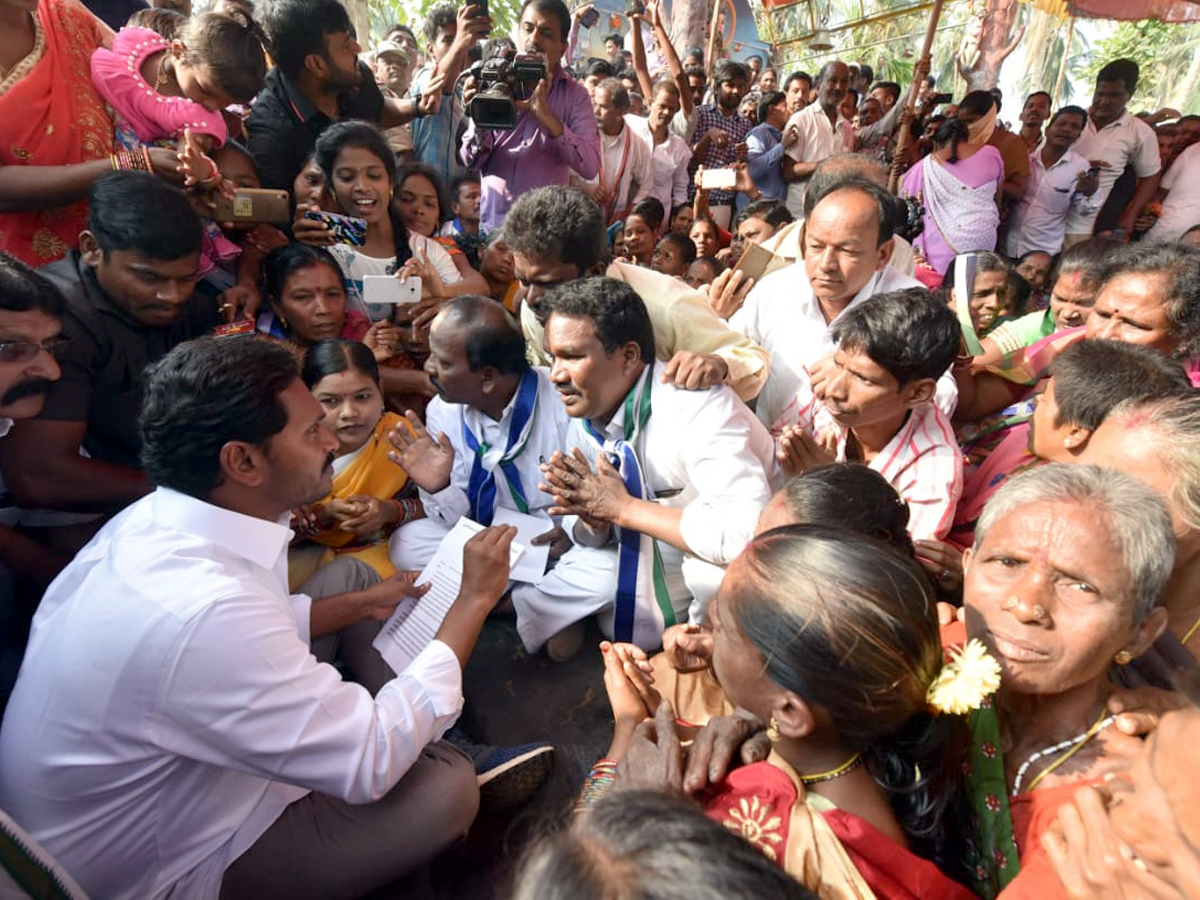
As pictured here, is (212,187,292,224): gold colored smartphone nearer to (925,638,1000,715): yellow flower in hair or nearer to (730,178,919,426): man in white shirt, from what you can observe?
(730,178,919,426): man in white shirt

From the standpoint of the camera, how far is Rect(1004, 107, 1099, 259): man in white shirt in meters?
5.88

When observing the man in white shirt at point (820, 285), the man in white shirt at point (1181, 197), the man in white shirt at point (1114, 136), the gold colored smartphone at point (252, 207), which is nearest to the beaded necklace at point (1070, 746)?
the man in white shirt at point (820, 285)

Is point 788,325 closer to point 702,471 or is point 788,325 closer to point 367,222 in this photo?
point 702,471

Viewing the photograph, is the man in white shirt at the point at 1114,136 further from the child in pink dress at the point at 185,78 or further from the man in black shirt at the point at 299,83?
the child in pink dress at the point at 185,78

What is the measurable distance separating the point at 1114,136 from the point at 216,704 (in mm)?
8117

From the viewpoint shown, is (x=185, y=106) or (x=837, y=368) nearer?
(x=837, y=368)

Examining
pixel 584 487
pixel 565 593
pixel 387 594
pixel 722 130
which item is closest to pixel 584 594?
pixel 565 593

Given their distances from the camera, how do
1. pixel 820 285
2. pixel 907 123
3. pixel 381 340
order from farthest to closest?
pixel 907 123 < pixel 381 340 < pixel 820 285

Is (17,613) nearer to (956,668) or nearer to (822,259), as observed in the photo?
(956,668)

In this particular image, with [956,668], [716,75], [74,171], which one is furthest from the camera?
[716,75]

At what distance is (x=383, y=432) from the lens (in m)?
2.78

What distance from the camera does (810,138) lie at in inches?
239

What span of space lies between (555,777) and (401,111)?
3616 mm

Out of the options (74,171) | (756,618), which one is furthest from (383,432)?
(756,618)
